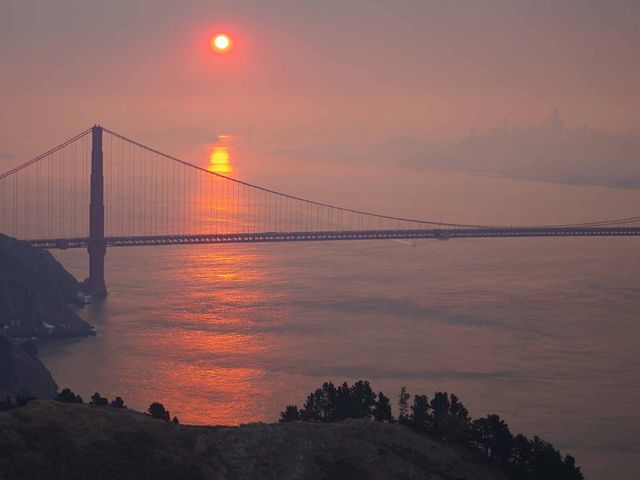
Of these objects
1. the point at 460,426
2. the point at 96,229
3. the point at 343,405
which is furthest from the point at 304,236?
the point at 460,426

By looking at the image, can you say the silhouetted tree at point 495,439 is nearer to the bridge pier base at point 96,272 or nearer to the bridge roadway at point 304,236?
the bridge roadway at point 304,236

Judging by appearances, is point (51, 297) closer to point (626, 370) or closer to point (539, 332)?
point (539, 332)

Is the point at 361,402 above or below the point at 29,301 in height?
below

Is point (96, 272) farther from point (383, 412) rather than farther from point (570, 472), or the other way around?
point (570, 472)

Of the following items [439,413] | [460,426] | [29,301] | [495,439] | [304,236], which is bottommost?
[495,439]

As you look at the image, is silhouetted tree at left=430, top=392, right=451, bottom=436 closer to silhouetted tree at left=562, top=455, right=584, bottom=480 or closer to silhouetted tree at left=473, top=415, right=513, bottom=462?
silhouetted tree at left=473, top=415, right=513, bottom=462

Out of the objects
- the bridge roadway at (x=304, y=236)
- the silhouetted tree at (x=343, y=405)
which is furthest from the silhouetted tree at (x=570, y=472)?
the bridge roadway at (x=304, y=236)

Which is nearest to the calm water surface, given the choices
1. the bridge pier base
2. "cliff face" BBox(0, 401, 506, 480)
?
the bridge pier base
